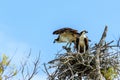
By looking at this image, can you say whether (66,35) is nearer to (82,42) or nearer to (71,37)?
(71,37)

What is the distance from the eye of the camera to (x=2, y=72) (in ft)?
39.5

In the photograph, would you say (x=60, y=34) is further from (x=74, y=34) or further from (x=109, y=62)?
(x=109, y=62)

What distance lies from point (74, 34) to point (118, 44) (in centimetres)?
309

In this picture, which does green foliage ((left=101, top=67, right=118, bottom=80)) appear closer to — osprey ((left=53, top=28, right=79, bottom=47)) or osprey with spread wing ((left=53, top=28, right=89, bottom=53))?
osprey with spread wing ((left=53, top=28, right=89, bottom=53))

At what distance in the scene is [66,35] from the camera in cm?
1538

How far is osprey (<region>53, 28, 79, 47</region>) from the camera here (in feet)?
50.4

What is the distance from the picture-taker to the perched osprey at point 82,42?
571 inches

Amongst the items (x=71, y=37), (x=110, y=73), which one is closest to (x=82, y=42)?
(x=71, y=37)

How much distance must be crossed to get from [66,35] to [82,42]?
754 mm

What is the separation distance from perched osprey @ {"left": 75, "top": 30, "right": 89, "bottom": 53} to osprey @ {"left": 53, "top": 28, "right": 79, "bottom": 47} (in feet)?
0.88

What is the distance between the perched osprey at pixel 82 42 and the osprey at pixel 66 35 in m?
0.27

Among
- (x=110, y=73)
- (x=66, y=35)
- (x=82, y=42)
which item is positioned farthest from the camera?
(x=66, y=35)

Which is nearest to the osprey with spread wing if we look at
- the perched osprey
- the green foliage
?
the perched osprey

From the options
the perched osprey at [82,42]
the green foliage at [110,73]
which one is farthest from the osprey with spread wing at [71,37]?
the green foliage at [110,73]
